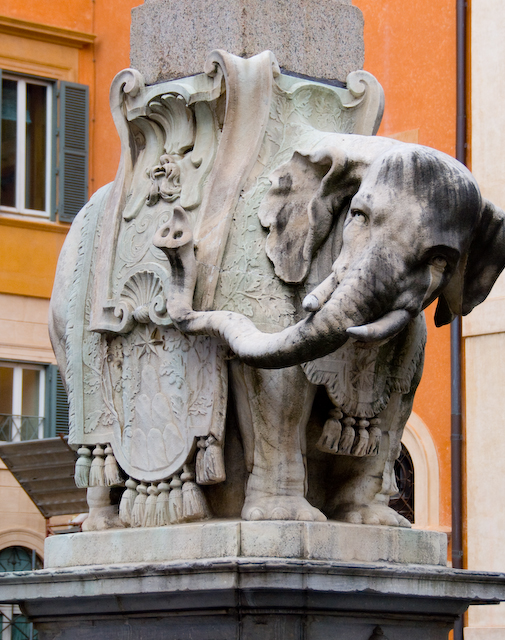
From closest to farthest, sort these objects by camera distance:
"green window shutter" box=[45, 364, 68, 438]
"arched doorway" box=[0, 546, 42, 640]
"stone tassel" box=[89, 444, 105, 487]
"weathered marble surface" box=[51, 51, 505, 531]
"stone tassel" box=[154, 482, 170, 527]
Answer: "weathered marble surface" box=[51, 51, 505, 531] → "stone tassel" box=[154, 482, 170, 527] → "stone tassel" box=[89, 444, 105, 487] → "arched doorway" box=[0, 546, 42, 640] → "green window shutter" box=[45, 364, 68, 438]

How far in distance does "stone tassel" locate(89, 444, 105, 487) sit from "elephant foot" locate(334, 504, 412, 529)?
771 millimetres

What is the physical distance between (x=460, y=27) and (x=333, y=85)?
31.4ft

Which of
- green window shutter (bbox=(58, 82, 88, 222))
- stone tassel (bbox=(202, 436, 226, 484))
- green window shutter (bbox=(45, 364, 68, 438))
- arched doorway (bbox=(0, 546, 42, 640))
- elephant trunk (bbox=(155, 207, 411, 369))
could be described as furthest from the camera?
green window shutter (bbox=(58, 82, 88, 222))

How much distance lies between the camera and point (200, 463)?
4.54m

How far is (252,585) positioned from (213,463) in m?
0.48

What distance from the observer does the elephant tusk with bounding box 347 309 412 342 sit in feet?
13.1

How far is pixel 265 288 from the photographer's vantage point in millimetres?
4566

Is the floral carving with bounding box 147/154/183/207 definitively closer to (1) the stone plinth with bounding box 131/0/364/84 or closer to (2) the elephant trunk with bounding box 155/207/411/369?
(1) the stone plinth with bounding box 131/0/364/84

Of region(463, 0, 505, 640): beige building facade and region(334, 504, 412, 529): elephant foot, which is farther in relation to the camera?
region(463, 0, 505, 640): beige building facade

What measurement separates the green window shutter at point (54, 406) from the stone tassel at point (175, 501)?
1218 cm

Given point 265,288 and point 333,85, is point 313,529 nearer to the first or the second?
point 265,288

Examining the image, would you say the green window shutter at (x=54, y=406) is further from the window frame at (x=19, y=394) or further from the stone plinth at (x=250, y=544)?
the stone plinth at (x=250, y=544)

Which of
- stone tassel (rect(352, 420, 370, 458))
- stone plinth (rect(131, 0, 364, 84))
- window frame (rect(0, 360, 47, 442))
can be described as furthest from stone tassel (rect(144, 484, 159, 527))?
window frame (rect(0, 360, 47, 442))

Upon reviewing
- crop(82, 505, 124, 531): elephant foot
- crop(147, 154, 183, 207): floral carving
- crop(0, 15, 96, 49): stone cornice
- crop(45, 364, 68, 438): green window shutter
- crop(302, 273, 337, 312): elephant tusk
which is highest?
crop(0, 15, 96, 49): stone cornice
